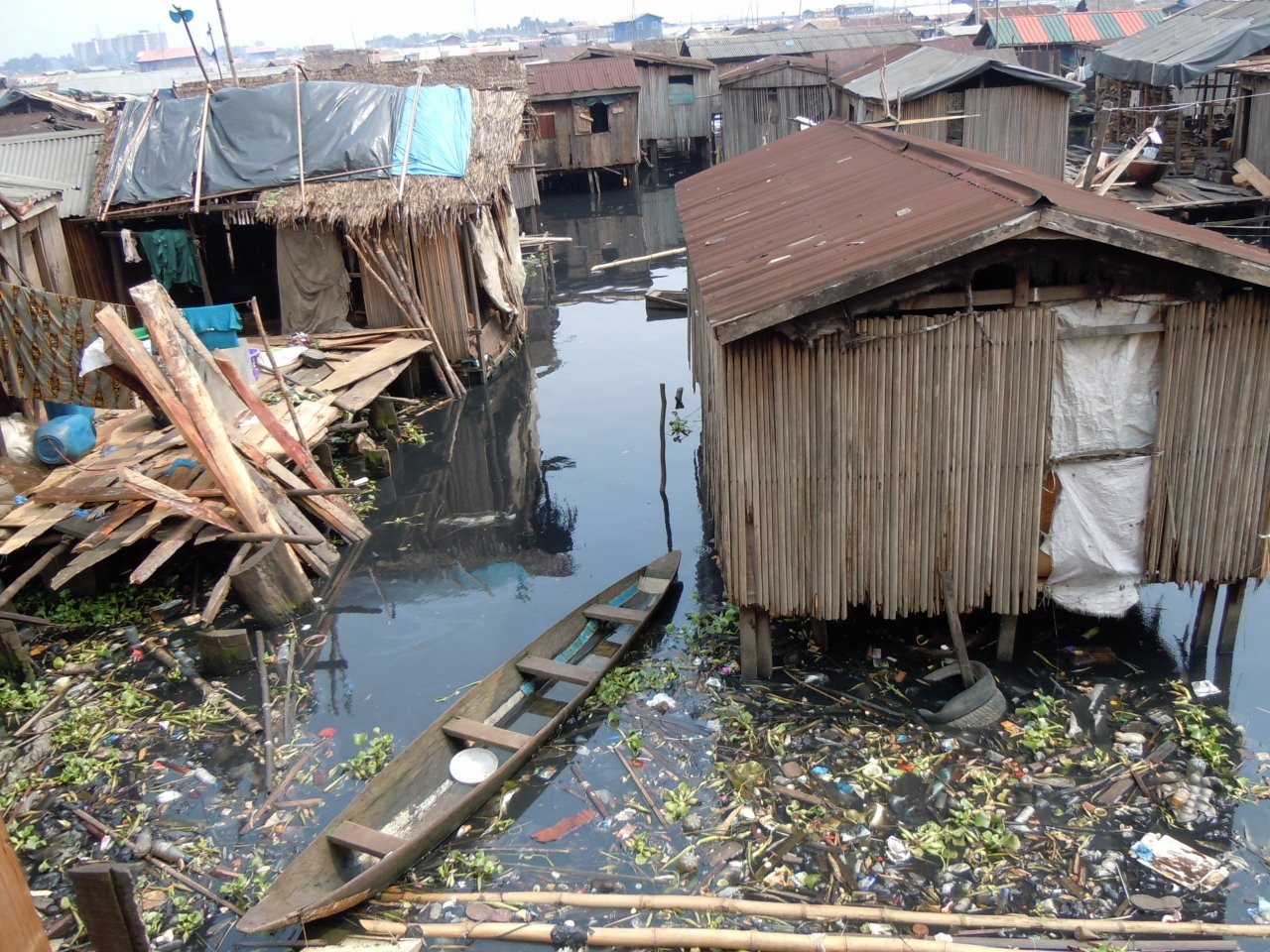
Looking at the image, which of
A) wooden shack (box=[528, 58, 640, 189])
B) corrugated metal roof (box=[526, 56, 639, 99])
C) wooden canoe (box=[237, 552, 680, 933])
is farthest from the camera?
wooden shack (box=[528, 58, 640, 189])

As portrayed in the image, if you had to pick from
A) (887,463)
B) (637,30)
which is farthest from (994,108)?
(637,30)

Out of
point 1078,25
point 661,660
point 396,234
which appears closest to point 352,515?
point 661,660

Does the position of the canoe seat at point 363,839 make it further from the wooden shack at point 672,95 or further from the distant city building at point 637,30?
the distant city building at point 637,30

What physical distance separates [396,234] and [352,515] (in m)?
5.82

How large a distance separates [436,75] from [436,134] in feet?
30.6

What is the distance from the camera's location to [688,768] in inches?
283

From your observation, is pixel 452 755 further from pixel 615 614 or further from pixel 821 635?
pixel 821 635

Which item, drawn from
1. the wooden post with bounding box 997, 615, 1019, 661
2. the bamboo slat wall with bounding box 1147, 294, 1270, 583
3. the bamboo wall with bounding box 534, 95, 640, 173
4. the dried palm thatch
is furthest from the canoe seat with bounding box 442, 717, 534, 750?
the bamboo wall with bounding box 534, 95, 640, 173

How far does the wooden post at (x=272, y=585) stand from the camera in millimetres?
9070

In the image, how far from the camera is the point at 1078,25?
121ft

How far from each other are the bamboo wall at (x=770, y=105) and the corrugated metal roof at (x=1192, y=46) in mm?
8047

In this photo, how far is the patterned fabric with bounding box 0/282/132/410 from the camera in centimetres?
980

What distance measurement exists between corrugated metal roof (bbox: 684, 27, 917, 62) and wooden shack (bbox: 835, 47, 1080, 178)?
21.1 metres

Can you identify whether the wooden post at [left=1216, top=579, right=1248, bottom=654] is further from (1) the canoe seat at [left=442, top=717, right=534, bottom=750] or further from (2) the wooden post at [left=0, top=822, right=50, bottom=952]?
(2) the wooden post at [left=0, top=822, right=50, bottom=952]
